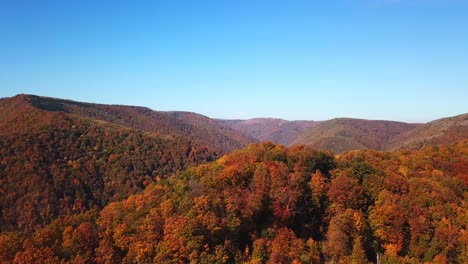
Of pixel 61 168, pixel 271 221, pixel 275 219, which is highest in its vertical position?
pixel 275 219

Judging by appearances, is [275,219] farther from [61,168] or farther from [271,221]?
[61,168]

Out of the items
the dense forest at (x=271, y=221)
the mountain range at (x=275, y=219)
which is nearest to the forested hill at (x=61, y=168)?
the dense forest at (x=271, y=221)

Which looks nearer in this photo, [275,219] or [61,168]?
[275,219]

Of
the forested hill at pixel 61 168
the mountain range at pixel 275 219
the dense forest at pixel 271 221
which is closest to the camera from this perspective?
the dense forest at pixel 271 221

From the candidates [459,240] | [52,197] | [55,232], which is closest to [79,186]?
[52,197]

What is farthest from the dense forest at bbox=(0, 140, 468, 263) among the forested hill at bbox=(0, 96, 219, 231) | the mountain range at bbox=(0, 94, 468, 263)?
the forested hill at bbox=(0, 96, 219, 231)

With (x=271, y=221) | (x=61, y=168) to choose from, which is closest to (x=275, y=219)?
(x=271, y=221)

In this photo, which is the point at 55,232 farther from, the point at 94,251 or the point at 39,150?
the point at 39,150

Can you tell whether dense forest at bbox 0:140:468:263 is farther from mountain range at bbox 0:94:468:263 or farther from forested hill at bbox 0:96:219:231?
forested hill at bbox 0:96:219:231

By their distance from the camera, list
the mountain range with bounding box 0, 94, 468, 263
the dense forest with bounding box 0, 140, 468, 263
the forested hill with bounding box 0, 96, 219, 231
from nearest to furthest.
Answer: the dense forest with bounding box 0, 140, 468, 263, the mountain range with bounding box 0, 94, 468, 263, the forested hill with bounding box 0, 96, 219, 231

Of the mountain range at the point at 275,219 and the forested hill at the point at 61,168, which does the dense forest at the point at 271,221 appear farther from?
the forested hill at the point at 61,168
